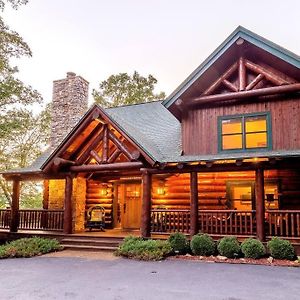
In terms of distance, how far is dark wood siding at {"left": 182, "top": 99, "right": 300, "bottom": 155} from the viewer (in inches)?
490

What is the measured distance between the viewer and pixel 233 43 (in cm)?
1281

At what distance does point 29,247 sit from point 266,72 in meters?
10.5

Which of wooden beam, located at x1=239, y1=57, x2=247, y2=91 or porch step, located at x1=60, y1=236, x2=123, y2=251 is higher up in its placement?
wooden beam, located at x1=239, y1=57, x2=247, y2=91

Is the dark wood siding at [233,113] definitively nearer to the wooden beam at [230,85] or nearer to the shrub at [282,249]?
the wooden beam at [230,85]

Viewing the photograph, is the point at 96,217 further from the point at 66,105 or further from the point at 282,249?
the point at 282,249

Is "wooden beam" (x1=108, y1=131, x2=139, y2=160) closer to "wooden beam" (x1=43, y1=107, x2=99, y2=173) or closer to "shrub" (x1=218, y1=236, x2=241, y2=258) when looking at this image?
"wooden beam" (x1=43, y1=107, x2=99, y2=173)

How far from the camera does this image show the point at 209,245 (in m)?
11.4

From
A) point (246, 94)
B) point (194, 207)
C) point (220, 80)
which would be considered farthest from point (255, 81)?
point (194, 207)

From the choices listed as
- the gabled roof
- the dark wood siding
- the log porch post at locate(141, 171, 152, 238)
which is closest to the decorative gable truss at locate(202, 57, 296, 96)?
Result: the dark wood siding

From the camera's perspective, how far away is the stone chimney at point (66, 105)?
18844 mm

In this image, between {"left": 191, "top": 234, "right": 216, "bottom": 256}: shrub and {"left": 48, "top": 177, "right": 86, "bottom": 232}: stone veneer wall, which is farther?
{"left": 48, "top": 177, "right": 86, "bottom": 232}: stone veneer wall

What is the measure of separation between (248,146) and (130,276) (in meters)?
6.82

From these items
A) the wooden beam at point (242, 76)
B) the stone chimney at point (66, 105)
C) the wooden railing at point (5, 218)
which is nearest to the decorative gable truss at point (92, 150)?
the wooden railing at point (5, 218)

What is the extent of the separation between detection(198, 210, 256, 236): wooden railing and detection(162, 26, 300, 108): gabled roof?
445 centimetres
